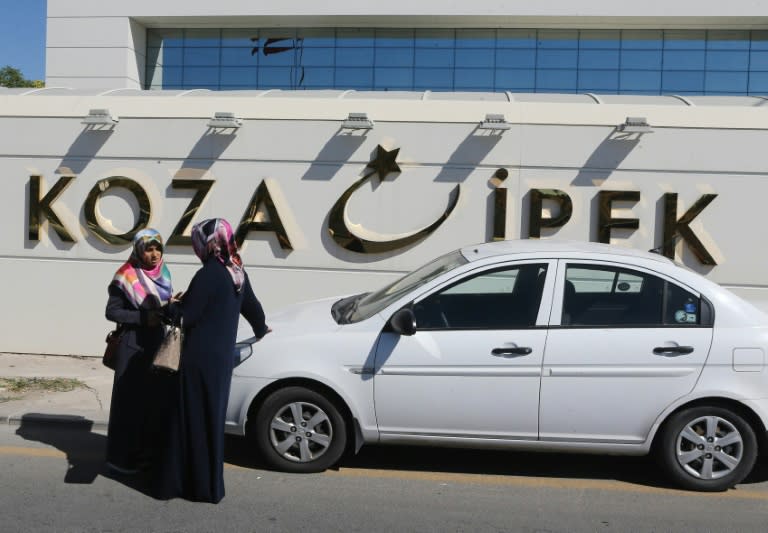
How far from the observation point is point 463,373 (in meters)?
5.26

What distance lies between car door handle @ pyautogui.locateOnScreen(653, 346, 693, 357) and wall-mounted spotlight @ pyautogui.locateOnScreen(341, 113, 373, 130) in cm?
488

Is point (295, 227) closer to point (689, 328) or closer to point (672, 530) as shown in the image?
point (689, 328)

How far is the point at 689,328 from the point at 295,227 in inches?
207

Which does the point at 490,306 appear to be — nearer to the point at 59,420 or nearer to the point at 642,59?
the point at 59,420

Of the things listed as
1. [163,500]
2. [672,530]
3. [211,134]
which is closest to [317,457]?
[163,500]

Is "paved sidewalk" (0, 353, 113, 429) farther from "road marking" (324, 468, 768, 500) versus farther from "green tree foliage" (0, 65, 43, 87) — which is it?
"green tree foliage" (0, 65, 43, 87)

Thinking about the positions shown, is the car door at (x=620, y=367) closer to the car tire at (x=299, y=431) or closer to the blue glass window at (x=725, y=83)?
the car tire at (x=299, y=431)

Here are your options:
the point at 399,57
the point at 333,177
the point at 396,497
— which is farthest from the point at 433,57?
the point at 396,497

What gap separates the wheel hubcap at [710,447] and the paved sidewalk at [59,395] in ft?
14.7

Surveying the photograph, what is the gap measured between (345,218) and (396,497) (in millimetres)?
4667

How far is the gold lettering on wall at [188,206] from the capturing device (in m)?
9.54

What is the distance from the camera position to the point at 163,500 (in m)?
5.04
